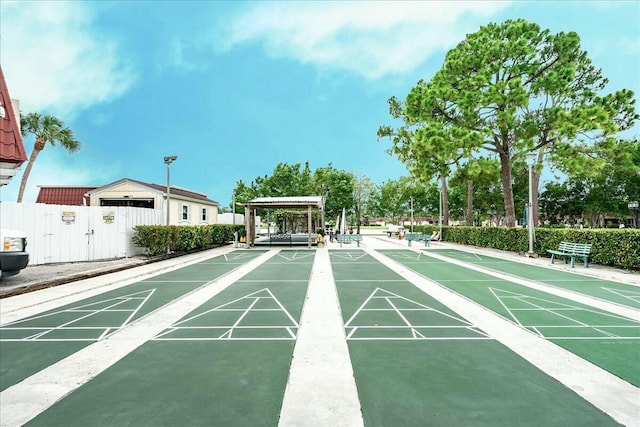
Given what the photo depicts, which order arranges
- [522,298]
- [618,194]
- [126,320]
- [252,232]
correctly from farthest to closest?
[618,194], [252,232], [522,298], [126,320]

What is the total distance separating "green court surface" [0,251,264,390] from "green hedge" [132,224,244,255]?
17.8 feet

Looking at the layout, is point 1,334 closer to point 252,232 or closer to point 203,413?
point 203,413

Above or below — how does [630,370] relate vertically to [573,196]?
below

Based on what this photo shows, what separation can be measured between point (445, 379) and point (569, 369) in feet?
5.44

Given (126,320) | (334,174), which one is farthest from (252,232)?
(334,174)

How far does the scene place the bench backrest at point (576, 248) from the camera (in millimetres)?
12398

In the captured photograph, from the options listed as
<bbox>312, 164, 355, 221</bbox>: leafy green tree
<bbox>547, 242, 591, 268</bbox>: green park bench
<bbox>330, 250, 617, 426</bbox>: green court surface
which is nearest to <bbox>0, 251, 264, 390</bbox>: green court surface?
<bbox>330, 250, 617, 426</bbox>: green court surface

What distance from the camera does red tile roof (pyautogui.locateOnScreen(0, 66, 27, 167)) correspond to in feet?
10.2

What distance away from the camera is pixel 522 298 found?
7664 millimetres

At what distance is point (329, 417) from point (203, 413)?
119cm

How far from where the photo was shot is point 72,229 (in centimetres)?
1301

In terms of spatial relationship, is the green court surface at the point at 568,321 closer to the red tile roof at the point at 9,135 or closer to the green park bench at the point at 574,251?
the green park bench at the point at 574,251

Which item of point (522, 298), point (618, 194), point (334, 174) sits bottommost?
point (522, 298)

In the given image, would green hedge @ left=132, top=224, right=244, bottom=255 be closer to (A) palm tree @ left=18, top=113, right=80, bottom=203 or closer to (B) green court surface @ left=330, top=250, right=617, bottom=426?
(B) green court surface @ left=330, top=250, right=617, bottom=426
